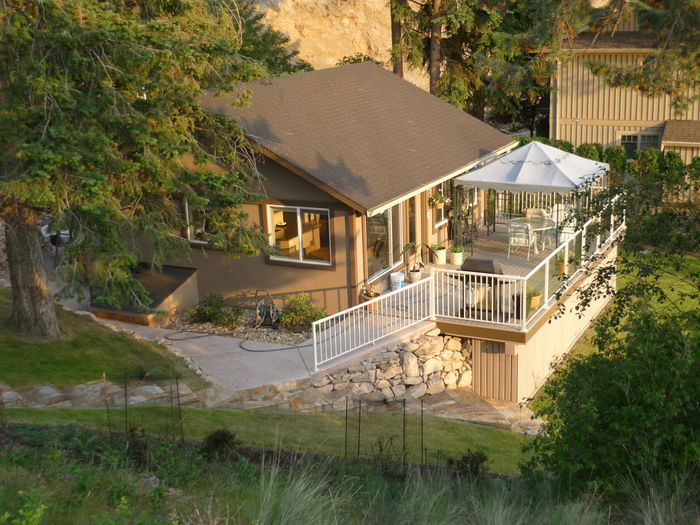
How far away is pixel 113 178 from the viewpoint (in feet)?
41.6

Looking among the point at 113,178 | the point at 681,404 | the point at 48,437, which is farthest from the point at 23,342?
the point at 681,404

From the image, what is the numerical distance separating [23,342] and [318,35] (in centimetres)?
6025

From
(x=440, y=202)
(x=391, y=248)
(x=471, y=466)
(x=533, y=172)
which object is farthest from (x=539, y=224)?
(x=471, y=466)

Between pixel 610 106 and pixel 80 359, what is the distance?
80.7 feet

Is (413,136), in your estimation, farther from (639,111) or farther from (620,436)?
(639,111)

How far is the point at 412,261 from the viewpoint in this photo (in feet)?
62.1

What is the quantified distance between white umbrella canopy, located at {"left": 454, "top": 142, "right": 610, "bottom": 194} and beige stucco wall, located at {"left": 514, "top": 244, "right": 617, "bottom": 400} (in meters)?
2.47

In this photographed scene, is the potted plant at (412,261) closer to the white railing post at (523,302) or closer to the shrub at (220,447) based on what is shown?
the white railing post at (523,302)

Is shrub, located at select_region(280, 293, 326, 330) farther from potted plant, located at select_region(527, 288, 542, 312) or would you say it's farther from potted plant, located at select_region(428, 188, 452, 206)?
potted plant, located at select_region(428, 188, 452, 206)

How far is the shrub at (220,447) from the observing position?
9.81 meters

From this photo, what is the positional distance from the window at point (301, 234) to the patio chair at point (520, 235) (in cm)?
504

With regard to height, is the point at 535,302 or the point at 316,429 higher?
the point at 535,302

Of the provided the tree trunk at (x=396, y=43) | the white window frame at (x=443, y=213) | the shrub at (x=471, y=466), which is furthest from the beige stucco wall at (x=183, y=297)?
the tree trunk at (x=396, y=43)

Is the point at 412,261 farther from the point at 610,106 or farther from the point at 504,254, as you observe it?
the point at 610,106
